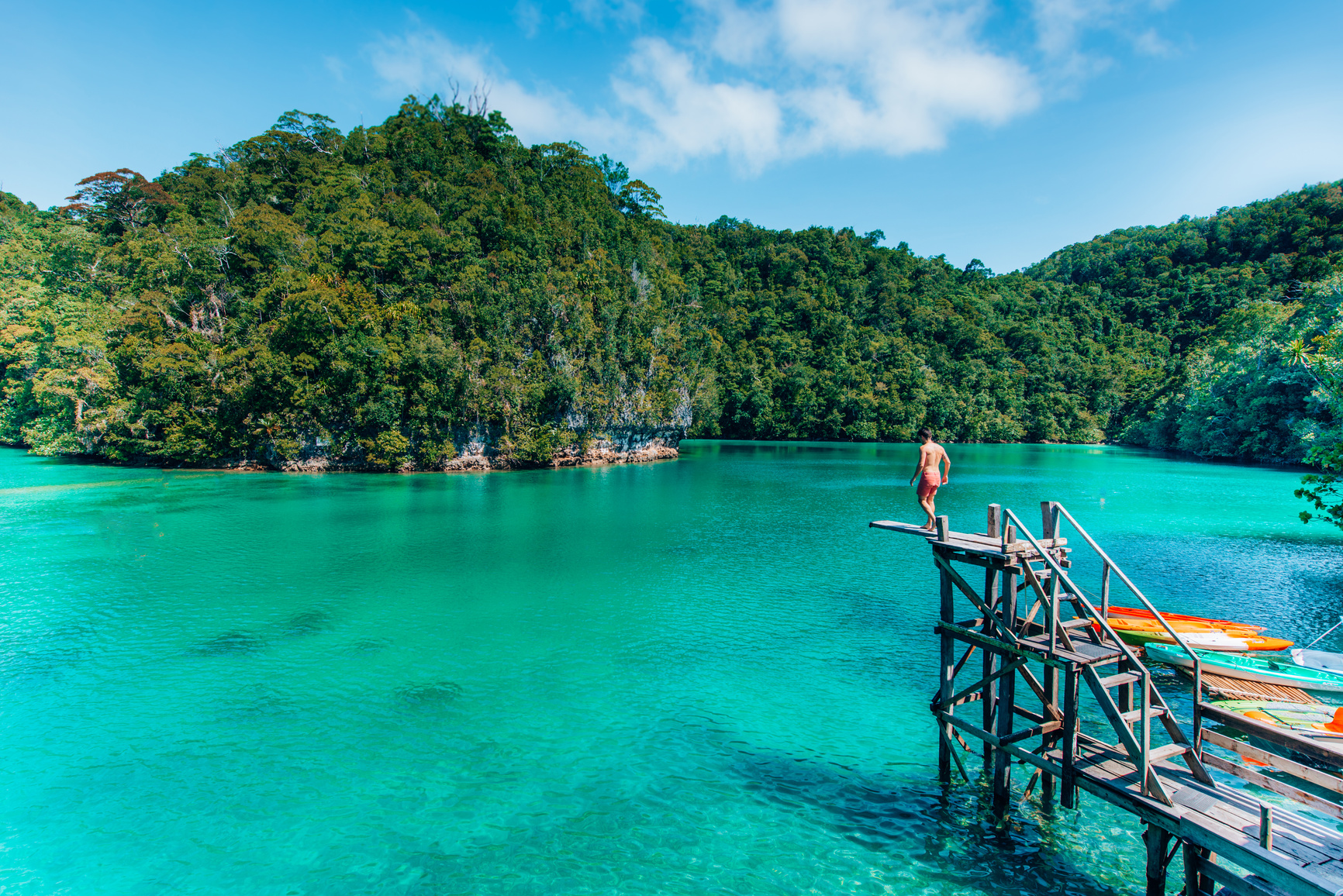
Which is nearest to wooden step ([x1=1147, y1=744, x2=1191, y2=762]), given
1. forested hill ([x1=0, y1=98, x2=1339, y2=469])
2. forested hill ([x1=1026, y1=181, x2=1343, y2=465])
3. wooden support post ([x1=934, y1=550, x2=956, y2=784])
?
wooden support post ([x1=934, y1=550, x2=956, y2=784])

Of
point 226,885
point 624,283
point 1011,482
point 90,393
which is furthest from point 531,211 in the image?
point 226,885

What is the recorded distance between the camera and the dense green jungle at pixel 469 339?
52188 millimetres

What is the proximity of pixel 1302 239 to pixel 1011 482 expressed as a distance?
103m

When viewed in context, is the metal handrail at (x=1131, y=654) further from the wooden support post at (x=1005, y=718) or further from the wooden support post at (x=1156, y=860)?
the wooden support post at (x=1005, y=718)

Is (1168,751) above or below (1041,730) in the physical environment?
above

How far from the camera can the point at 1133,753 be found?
744cm

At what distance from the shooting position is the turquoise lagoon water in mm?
8695

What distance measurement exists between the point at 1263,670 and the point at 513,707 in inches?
588

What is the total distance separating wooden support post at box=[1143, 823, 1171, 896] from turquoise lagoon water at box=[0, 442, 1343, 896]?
2.97 feet

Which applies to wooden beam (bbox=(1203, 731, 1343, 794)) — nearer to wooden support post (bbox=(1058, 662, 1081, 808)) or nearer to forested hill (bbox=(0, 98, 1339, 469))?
wooden support post (bbox=(1058, 662, 1081, 808))

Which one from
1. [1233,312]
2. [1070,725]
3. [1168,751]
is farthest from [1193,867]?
[1233,312]

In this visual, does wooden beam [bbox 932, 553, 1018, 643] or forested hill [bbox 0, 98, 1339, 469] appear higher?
forested hill [bbox 0, 98, 1339, 469]

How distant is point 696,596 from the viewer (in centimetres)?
2061

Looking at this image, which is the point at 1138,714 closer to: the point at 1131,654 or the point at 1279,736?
the point at 1131,654
